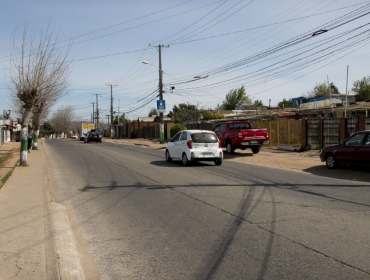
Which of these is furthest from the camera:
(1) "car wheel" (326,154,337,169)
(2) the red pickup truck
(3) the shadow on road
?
(2) the red pickup truck

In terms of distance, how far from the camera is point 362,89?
59.3 metres

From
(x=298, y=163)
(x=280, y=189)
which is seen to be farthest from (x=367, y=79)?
(x=280, y=189)

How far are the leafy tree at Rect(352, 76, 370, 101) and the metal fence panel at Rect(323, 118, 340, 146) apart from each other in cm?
4042

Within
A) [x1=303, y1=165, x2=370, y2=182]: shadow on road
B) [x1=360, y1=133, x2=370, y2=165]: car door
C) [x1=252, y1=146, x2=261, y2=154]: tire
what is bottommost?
[x1=303, y1=165, x2=370, y2=182]: shadow on road

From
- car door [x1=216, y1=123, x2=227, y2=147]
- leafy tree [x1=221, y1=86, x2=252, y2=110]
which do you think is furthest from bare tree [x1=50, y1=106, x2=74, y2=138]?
car door [x1=216, y1=123, x2=227, y2=147]

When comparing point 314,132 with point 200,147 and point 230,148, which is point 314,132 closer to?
point 230,148

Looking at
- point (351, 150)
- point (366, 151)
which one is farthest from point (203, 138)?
point (366, 151)

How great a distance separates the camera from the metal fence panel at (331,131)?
67.4 ft

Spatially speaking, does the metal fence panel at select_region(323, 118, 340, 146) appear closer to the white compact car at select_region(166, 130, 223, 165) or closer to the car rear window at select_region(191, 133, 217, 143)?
the white compact car at select_region(166, 130, 223, 165)

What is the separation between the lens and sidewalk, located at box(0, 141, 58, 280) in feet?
13.7

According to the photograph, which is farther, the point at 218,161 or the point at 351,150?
the point at 218,161

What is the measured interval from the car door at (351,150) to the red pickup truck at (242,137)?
644cm

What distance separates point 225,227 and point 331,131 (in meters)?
16.8

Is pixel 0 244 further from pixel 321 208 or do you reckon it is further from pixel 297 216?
pixel 321 208
